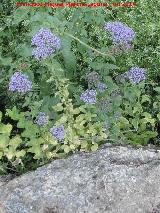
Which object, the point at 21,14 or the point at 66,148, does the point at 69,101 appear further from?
the point at 21,14

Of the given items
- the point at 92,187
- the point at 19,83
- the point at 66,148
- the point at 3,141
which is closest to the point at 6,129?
the point at 3,141

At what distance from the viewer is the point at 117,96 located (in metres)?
3.49

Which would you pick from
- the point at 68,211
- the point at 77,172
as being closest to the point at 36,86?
the point at 77,172

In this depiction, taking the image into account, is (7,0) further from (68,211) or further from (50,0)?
(68,211)

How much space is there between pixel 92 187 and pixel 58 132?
1.82ft

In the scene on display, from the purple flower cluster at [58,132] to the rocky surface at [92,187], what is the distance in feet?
0.72

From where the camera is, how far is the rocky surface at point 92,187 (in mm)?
2662

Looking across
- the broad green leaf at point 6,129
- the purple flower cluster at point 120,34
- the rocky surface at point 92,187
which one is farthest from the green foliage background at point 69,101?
the rocky surface at point 92,187

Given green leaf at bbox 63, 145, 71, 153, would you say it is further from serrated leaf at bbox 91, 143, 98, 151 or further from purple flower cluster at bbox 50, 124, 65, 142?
serrated leaf at bbox 91, 143, 98, 151

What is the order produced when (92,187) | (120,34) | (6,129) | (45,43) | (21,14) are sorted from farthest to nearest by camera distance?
(21,14) → (120,34) → (6,129) → (45,43) → (92,187)

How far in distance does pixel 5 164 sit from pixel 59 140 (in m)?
0.49

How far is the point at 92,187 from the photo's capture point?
274cm

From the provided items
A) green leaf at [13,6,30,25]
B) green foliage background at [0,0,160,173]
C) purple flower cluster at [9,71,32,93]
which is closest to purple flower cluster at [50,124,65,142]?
green foliage background at [0,0,160,173]

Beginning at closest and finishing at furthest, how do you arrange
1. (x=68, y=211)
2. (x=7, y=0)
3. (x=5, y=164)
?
(x=68, y=211) < (x=5, y=164) < (x=7, y=0)
